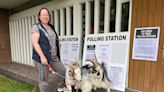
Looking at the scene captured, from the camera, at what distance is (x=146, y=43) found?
127 inches

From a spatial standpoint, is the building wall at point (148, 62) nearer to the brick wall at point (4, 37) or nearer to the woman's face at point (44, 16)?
the woman's face at point (44, 16)

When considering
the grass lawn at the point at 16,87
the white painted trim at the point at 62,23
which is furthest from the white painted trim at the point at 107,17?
the grass lawn at the point at 16,87

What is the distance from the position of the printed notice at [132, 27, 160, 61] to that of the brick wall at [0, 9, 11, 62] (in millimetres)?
7138

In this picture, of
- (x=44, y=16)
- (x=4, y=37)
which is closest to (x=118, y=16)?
(x=44, y=16)

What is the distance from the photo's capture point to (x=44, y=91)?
3053 millimetres

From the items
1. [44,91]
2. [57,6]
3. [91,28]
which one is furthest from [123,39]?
[57,6]

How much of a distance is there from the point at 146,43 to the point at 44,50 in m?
1.68

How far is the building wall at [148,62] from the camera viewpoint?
10.1 ft

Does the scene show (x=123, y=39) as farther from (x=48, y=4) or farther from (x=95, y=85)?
(x=48, y=4)

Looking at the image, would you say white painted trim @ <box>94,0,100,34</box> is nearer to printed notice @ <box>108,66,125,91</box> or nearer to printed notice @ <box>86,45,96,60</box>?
printed notice @ <box>86,45,96,60</box>

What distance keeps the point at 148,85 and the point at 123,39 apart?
94 cm

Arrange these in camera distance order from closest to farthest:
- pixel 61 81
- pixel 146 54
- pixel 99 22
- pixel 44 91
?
1. pixel 44 91
2. pixel 146 54
3. pixel 61 81
4. pixel 99 22

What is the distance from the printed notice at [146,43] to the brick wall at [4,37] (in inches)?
281

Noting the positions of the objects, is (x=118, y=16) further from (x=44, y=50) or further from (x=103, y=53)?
(x=44, y=50)
